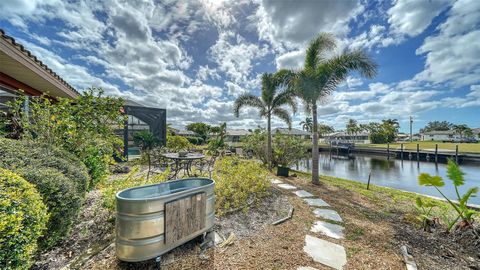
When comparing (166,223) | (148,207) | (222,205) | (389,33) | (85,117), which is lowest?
(222,205)

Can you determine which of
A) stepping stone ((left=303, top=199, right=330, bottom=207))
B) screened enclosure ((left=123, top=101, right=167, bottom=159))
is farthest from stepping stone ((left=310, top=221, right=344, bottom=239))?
screened enclosure ((left=123, top=101, right=167, bottom=159))

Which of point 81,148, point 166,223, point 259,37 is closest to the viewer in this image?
point 166,223

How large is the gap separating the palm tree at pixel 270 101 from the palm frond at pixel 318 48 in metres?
1.97

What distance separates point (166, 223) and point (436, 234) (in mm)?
4730

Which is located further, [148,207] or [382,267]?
[382,267]

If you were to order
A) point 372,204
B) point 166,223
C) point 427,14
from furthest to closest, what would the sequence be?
point 427,14 → point 372,204 → point 166,223

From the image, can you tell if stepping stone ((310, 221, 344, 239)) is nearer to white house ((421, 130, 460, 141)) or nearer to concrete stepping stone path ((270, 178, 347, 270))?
concrete stepping stone path ((270, 178, 347, 270))

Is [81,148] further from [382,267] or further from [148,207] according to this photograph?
[382,267]

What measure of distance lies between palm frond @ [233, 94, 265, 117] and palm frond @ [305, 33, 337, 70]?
12.9 feet

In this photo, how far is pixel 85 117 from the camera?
14.6 feet

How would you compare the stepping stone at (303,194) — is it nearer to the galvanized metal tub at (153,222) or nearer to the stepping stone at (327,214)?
the stepping stone at (327,214)

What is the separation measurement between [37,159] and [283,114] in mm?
10201

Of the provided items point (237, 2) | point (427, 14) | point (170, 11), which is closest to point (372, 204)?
point (427, 14)

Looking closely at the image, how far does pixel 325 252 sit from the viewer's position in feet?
9.60
